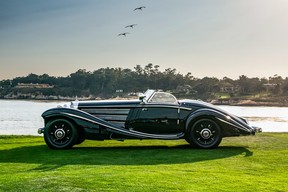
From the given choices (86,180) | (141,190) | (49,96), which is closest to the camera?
(141,190)

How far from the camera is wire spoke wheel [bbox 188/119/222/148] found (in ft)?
41.4

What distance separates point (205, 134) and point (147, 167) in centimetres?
387

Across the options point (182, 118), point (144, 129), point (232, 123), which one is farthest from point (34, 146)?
point (232, 123)

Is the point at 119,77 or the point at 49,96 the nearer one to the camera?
the point at 49,96

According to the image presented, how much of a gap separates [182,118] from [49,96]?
114300 millimetres

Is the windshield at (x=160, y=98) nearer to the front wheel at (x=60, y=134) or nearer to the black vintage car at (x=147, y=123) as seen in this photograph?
the black vintage car at (x=147, y=123)

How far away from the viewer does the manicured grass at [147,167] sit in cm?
736

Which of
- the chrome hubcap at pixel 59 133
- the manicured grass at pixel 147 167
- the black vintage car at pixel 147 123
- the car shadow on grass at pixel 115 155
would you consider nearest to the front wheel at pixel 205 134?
the black vintage car at pixel 147 123

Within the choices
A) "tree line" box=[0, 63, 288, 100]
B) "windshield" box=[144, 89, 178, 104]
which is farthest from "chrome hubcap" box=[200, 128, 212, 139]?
"tree line" box=[0, 63, 288, 100]

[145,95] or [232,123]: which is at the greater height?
[145,95]

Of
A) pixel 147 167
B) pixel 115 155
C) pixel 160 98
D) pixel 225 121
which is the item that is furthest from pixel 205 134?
pixel 147 167

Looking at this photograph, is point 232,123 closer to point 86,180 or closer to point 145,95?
point 145,95

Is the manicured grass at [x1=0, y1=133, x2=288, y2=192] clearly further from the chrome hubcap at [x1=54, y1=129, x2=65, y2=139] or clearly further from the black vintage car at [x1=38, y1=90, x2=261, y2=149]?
the chrome hubcap at [x1=54, y1=129, x2=65, y2=139]

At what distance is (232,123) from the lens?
12805 millimetres
